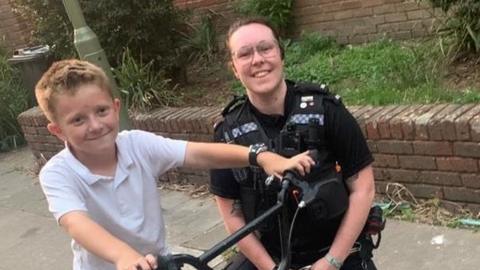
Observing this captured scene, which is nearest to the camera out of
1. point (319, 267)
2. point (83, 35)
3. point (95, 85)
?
point (95, 85)

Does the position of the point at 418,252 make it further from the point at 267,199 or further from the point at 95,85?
the point at 95,85

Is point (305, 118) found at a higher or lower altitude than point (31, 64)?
higher

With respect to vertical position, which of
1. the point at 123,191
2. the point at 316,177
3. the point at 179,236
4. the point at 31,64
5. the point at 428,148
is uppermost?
the point at 123,191

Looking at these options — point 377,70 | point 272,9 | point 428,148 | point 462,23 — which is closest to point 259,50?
point 428,148

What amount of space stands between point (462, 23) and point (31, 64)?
5.98 m

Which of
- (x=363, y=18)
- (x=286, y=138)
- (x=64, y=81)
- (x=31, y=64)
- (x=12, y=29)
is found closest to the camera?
(x=64, y=81)

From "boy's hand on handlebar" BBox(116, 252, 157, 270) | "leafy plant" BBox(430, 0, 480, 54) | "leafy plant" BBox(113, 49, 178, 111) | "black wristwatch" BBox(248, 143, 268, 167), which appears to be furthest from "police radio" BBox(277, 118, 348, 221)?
"leafy plant" BBox(113, 49, 178, 111)

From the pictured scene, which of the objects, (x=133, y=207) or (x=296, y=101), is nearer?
(x=133, y=207)

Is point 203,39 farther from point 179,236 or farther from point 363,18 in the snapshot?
point 179,236

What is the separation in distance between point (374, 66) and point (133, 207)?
4.25 meters

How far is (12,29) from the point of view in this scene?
36.6ft

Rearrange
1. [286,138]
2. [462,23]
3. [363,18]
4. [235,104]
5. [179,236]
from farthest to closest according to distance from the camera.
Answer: [363,18] < [462,23] < [179,236] < [235,104] < [286,138]

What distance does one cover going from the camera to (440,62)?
18.6 ft

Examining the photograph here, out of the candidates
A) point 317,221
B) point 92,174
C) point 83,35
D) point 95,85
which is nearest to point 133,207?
point 92,174
